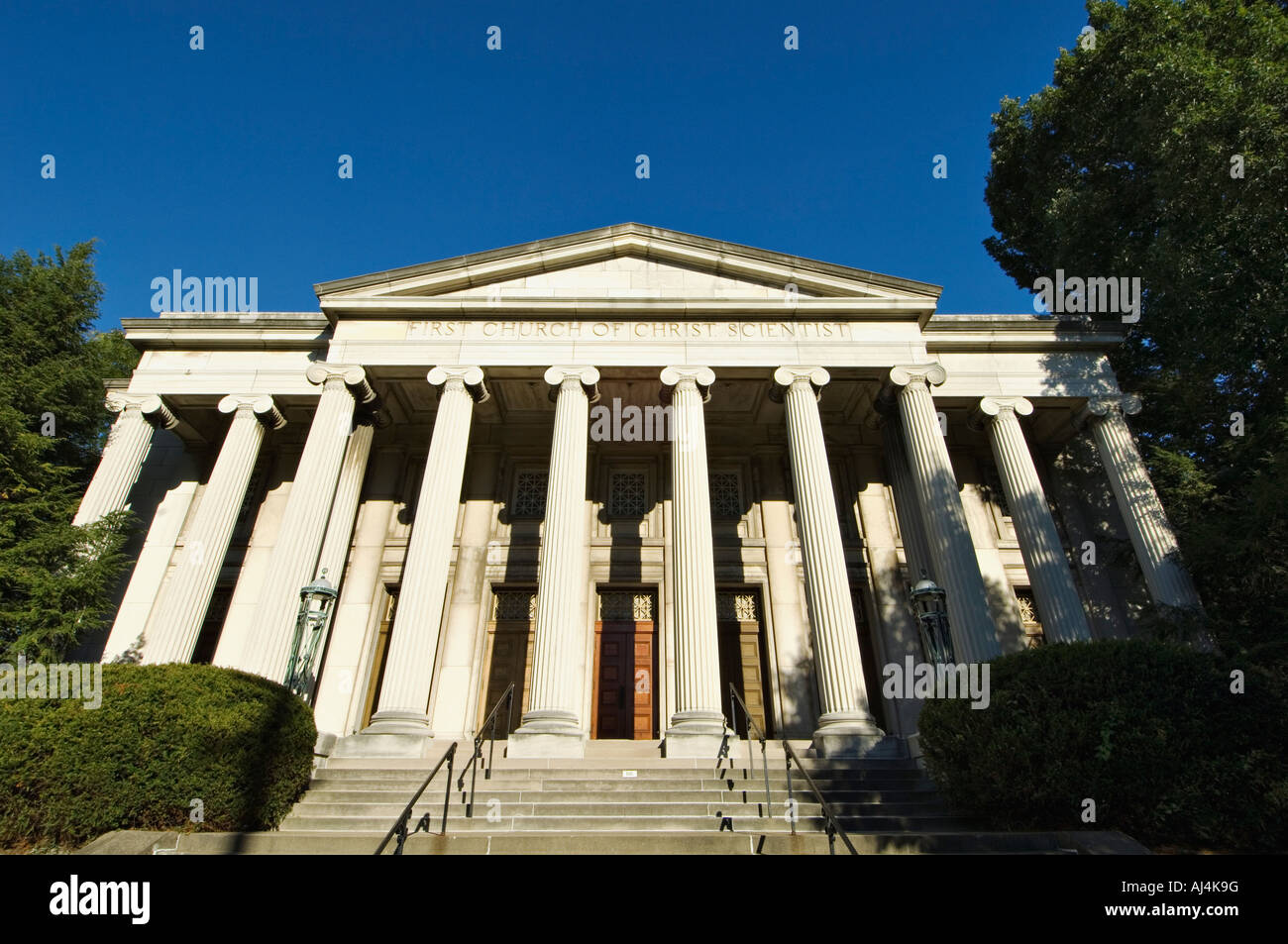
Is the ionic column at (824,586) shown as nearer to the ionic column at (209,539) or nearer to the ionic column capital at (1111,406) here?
the ionic column capital at (1111,406)

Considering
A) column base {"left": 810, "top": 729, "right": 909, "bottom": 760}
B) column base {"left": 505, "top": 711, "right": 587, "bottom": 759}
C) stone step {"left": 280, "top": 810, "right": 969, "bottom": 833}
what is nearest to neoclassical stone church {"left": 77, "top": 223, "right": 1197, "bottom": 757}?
column base {"left": 505, "top": 711, "right": 587, "bottom": 759}

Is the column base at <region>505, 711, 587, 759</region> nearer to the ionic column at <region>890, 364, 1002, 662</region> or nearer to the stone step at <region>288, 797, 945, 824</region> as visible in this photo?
the stone step at <region>288, 797, 945, 824</region>

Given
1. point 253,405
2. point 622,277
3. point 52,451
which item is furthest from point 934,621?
point 52,451

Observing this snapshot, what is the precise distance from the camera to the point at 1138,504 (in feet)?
49.8

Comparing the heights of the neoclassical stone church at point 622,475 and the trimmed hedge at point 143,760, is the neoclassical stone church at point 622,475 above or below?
above

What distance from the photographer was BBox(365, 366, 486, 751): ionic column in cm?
1208

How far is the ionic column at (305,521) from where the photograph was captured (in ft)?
41.5

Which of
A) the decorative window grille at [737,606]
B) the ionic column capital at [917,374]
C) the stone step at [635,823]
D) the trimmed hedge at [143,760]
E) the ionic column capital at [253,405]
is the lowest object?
the stone step at [635,823]

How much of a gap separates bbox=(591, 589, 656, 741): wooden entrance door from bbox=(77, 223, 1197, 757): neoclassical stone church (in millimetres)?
65

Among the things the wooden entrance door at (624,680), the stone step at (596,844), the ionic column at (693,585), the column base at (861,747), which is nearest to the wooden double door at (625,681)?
the wooden entrance door at (624,680)

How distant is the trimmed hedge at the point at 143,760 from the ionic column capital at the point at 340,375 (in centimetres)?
761

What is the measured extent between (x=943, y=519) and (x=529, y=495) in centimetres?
1020

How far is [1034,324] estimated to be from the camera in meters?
17.0

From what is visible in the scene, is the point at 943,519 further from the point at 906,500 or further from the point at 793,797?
the point at 793,797
